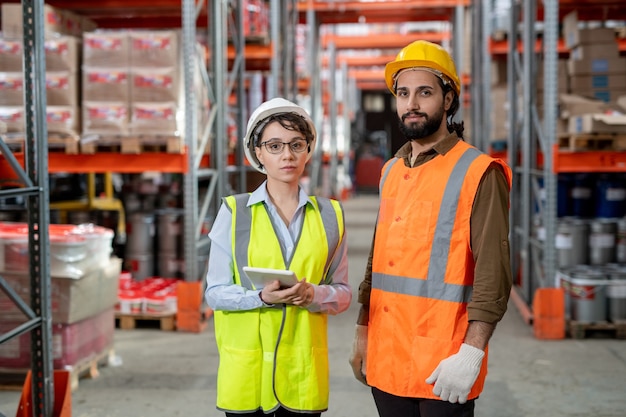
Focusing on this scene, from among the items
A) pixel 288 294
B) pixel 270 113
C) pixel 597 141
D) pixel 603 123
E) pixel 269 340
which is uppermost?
pixel 603 123

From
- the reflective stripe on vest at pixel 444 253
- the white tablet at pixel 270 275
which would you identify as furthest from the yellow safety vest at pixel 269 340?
the reflective stripe on vest at pixel 444 253

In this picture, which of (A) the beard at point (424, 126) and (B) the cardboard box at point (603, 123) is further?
(B) the cardboard box at point (603, 123)

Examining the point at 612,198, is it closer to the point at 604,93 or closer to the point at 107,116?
Result: the point at 604,93

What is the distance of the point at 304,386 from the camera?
8.38ft

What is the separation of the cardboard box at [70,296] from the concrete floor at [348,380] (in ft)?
1.79

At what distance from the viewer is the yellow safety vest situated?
8.32 feet

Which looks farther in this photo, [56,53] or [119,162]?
[119,162]

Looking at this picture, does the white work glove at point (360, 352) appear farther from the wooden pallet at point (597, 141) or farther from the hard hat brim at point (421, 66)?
the wooden pallet at point (597, 141)

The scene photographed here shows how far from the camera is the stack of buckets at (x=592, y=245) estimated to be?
6.70m

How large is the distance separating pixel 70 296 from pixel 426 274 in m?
3.45

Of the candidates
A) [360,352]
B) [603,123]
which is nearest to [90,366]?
[360,352]

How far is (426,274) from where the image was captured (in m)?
2.47

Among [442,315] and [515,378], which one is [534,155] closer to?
[515,378]

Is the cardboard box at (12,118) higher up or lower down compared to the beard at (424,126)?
higher up
